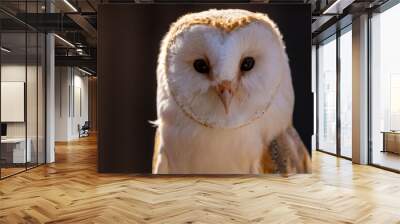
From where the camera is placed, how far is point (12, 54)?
5590mm

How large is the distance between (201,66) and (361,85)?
3.49 m

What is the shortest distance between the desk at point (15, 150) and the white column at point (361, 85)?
18.3 feet

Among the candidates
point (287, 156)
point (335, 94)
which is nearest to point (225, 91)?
point (287, 156)

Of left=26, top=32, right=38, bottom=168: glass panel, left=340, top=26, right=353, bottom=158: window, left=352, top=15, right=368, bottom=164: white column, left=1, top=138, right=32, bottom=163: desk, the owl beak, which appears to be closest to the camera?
the owl beak

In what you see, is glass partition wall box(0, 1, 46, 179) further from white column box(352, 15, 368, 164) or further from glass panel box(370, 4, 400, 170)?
glass panel box(370, 4, 400, 170)

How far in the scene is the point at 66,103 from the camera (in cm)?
1305

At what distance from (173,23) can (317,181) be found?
2823 mm

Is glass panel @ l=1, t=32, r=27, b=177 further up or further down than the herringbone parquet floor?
further up

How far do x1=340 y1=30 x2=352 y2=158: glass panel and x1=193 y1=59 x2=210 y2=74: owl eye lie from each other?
3820mm

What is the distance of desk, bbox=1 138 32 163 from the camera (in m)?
5.64

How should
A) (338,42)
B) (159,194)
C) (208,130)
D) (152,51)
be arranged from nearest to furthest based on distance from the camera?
(159,194) → (208,130) → (152,51) → (338,42)

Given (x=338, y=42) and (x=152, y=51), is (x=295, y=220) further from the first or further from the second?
(x=338, y=42)

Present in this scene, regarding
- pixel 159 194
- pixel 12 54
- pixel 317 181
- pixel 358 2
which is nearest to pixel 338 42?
pixel 358 2

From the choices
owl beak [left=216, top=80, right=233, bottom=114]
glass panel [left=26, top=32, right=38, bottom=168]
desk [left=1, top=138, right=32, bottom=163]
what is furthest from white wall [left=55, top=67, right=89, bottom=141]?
owl beak [left=216, top=80, right=233, bottom=114]
